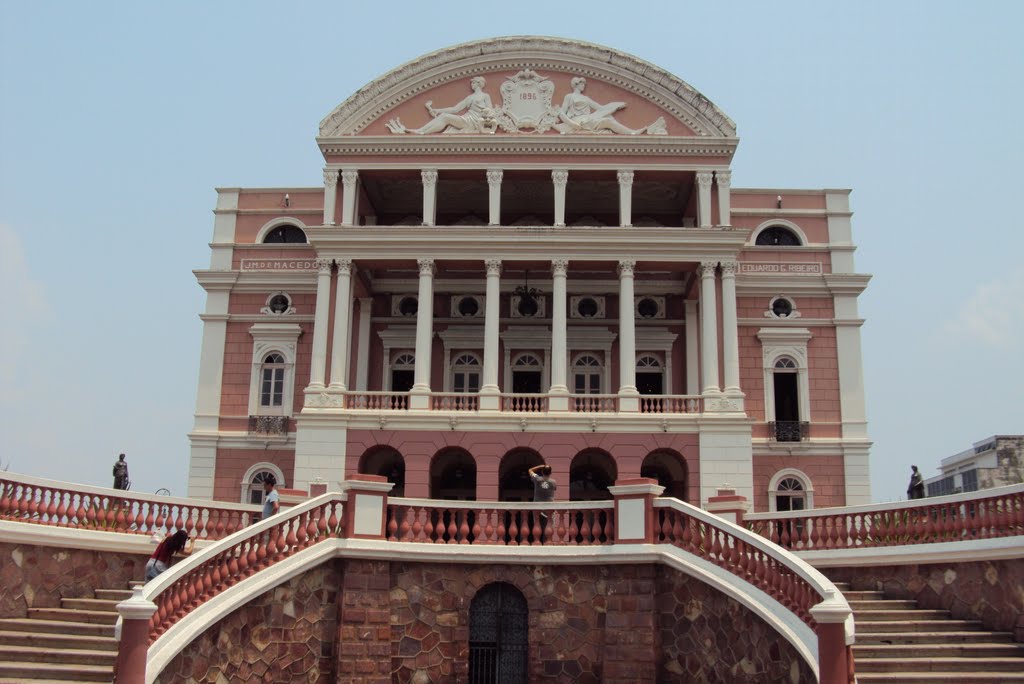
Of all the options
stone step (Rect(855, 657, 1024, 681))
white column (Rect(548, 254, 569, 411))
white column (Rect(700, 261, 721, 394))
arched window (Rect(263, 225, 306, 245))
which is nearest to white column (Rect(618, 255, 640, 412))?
white column (Rect(548, 254, 569, 411))

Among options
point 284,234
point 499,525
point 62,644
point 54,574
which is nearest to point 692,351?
point 284,234

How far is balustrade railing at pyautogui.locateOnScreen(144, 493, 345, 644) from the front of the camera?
1294cm

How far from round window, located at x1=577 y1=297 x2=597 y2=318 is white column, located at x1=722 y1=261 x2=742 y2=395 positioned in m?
4.78

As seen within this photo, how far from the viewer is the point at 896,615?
46.5 feet

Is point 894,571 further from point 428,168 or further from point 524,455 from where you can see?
point 428,168

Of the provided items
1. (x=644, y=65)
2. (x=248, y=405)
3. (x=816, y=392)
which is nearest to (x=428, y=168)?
(x=644, y=65)

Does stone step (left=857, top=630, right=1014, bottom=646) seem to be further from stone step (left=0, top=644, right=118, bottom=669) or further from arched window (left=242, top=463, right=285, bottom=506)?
arched window (left=242, top=463, right=285, bottom=506)

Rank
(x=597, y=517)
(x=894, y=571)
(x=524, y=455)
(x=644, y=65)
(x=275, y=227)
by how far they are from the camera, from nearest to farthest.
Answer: (x=894, y=571), (x=597, y=517), (x=524, y=455), (x=644, y=65), (x=275, y=227)

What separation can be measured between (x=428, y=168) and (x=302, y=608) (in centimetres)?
1753

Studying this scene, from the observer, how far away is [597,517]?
16.4 meters

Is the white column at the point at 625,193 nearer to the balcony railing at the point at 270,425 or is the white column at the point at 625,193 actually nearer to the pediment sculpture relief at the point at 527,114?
the pediment sculpture relief at the point at 527,114

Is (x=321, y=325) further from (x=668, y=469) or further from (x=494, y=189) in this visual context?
(x=668, y=469)

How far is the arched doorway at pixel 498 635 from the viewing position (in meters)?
16.0

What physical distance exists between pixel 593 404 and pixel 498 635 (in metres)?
13.0
